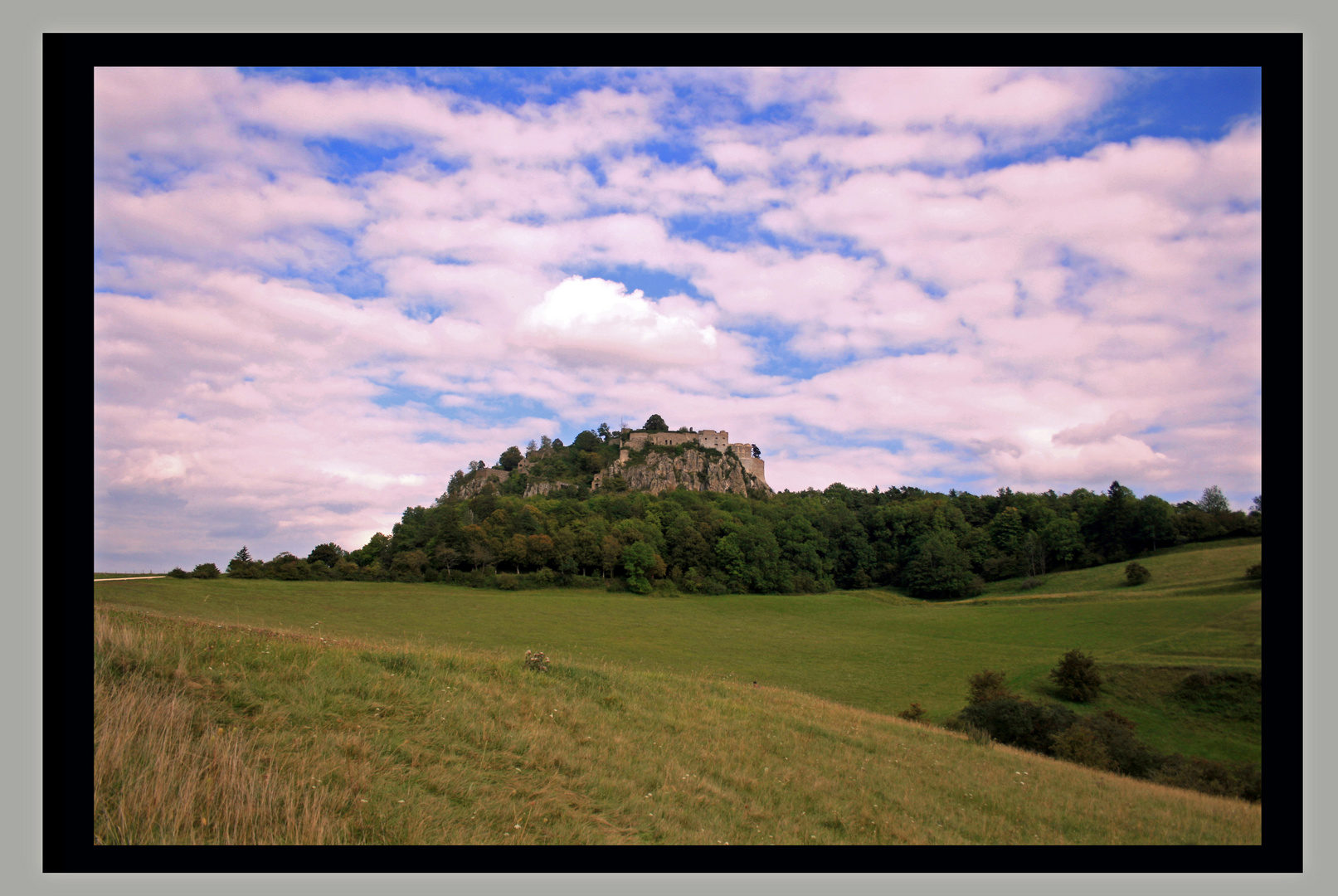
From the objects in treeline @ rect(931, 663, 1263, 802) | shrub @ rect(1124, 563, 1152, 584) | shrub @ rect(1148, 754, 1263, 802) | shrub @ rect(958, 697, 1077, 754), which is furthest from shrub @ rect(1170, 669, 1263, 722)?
shrub @ rect(1124, 563, 1152, 584)

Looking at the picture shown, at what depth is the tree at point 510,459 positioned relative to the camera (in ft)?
→ 457

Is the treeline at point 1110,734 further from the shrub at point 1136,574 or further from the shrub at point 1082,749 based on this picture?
the shrub at point 1136,574

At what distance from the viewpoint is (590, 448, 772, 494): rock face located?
12938cm

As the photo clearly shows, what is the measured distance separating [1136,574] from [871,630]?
18182 mm

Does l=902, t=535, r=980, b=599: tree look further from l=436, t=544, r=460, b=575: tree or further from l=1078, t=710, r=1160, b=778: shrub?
l=1078, t=710, r=1160, b=778: shrub

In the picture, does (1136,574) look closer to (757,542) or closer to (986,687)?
(986,687)

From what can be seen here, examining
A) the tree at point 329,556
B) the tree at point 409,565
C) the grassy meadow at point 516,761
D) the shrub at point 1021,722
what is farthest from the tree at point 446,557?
the shrub at point 1021,722

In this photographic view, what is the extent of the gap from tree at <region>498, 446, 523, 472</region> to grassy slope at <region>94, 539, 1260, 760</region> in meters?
82.2

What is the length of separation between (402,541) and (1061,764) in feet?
165

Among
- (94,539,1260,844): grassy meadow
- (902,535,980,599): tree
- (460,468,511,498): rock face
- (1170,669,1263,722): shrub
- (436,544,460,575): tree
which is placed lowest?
(902,535,980,599): tree

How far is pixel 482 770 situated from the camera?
5.71 metres

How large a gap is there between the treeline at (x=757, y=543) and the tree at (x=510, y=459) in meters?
56.1

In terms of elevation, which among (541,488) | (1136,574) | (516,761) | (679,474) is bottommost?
(1136,574)

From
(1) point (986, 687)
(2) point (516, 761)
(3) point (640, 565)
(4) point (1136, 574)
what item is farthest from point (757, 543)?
(2) point (516, 761)
